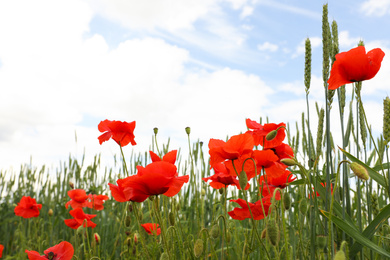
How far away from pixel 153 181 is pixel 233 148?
12.8 inches

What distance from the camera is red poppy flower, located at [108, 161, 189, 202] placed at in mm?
1213

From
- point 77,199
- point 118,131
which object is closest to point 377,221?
point 118,131

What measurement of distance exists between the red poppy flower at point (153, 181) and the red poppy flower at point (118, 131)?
0.54 m

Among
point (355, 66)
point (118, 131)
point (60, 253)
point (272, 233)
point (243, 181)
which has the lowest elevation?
point (60, 253)

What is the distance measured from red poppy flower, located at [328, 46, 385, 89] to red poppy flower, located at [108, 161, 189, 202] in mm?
607

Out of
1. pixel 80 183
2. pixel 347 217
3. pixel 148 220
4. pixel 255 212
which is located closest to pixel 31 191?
pixel 80 183

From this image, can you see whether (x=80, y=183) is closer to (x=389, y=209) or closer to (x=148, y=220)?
(x=148, y=220)

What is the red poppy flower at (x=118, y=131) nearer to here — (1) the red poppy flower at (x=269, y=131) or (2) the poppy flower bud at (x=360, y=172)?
(1) the red poppy flower at (x=269, y=131)

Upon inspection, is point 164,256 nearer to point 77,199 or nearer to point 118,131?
point 118,131

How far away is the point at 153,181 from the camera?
1.22m

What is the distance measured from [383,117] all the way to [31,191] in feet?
13.7

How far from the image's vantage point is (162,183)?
123cm

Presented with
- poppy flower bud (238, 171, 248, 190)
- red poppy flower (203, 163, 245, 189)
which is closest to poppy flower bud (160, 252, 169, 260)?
poppy flower bud (238, 171, 248, 190)

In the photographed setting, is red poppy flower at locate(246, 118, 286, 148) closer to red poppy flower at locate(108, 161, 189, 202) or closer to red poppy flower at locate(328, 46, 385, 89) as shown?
red poppy flower at locate(328, 46, 385, 89)
